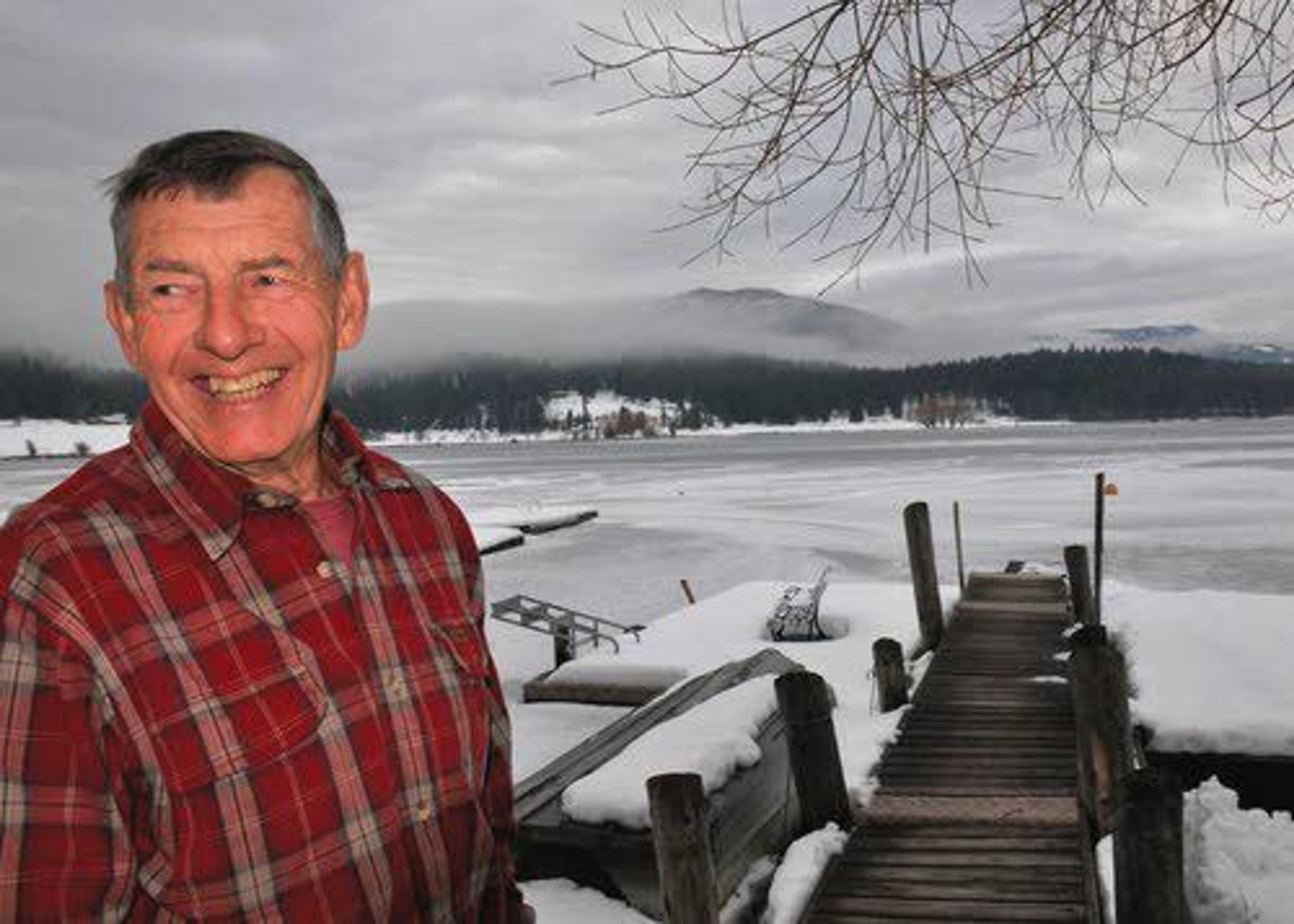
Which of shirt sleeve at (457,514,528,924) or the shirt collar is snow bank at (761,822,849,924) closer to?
shirt sleeve at (457,514,528,924)

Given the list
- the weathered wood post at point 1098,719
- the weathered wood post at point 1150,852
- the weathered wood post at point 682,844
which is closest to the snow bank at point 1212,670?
the weathered wood post at point 1098,719

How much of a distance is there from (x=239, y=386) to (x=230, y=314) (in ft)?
0.39

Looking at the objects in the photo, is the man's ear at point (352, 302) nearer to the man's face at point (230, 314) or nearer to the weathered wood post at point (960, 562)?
the man's face at point (230, 314)

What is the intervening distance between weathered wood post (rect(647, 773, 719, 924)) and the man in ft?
9.02

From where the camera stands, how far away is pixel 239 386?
1.70m

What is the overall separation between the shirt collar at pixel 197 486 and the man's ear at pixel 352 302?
0.33m

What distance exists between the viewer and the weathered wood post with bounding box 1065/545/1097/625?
614 inches

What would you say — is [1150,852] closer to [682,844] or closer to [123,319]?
[682,844]

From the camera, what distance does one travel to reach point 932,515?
147 feet

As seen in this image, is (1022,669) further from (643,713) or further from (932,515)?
(932,515)

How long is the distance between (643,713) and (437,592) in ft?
26.2

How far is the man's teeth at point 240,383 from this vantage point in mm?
1691

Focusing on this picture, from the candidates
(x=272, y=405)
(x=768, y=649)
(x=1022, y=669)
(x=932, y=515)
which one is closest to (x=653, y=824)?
(x=272, y=405)

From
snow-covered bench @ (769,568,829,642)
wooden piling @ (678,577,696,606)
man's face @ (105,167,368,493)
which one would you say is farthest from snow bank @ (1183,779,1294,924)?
wooden piling @ (678,577,696,606)
